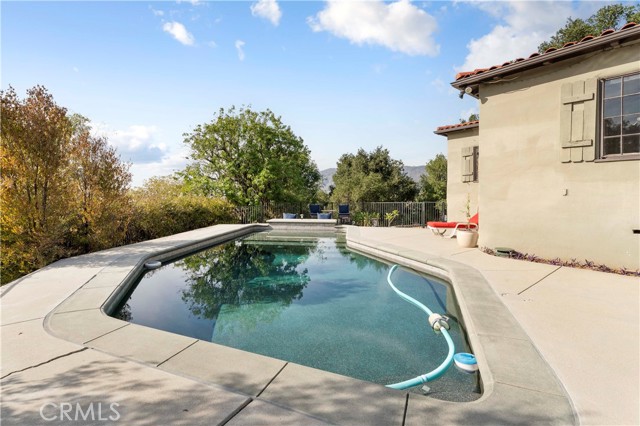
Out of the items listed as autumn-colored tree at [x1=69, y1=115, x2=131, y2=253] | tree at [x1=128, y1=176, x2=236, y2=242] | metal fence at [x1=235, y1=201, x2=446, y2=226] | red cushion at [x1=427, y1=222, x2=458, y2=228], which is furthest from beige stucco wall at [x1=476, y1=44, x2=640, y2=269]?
tree at [x1=128, y1=176, x2=236, y2=242]

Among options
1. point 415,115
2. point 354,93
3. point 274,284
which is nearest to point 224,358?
point 274,284

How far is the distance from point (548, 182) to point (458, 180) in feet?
17.2

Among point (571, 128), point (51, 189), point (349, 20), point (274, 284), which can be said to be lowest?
point (274, 284)

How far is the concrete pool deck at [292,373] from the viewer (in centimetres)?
200

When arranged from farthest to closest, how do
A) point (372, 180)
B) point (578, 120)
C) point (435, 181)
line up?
1. point (435, 181)
2. point (372, 180)
3. point (578, 120)

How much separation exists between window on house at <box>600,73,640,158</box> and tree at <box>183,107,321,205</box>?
48.7 feet

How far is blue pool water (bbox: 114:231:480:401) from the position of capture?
3.36 m

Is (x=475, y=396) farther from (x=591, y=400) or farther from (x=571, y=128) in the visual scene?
(x=571, y=128)

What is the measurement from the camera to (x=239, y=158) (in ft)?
61.5

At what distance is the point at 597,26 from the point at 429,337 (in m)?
27.6

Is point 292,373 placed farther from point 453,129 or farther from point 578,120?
point 453,129

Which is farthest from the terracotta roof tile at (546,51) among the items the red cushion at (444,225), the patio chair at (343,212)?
the patio chair at (343,212)

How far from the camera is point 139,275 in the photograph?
6.71 metres

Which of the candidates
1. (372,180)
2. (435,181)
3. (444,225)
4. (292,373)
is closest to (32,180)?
(292,373)
